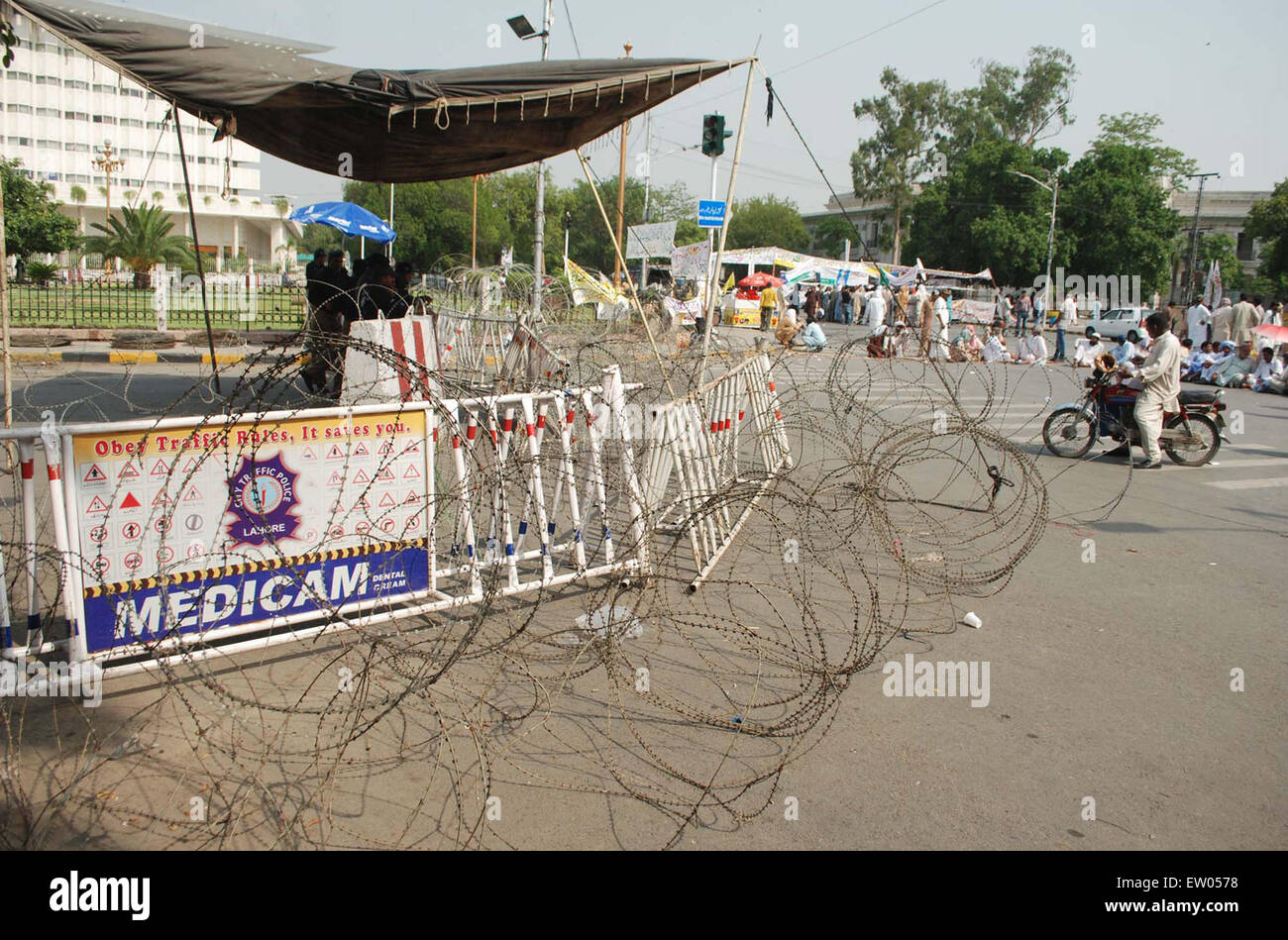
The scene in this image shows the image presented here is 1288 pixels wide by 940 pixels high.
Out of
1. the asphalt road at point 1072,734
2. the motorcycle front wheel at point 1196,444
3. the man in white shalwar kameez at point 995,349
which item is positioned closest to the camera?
the asphalt road at point 1072,734

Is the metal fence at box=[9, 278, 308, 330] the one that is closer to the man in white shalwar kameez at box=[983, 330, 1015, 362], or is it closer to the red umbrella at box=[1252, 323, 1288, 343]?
the man in white shalwar kameez at box=[983, 330, 1015, 362]

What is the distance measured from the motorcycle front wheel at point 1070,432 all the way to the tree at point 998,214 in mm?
45559

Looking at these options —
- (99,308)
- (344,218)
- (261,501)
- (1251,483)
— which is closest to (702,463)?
(261,501)

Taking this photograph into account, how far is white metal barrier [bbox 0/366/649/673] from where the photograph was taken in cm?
418

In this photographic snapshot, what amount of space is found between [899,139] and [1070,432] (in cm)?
5806

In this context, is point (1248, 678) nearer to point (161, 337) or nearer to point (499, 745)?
point (499, 745)

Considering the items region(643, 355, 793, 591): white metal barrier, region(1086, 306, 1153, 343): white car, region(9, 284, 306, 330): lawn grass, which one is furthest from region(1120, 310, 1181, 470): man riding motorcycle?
region(1086, 306, 1153, 343): white car

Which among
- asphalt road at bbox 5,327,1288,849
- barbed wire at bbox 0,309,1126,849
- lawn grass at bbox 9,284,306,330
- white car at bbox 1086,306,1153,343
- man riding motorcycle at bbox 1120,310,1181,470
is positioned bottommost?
asphalt road at bbox 5,327,1288,849

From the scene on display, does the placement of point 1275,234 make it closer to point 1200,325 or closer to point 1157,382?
point 1200,325

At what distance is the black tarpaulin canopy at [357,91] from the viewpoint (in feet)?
20.0

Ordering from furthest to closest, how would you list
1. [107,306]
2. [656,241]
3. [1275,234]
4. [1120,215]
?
1. [1120,215]
2. [1275,234]
3. [656,241]
4. [107,306]

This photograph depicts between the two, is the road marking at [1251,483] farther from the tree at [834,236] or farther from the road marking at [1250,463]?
the tree at [834,236]

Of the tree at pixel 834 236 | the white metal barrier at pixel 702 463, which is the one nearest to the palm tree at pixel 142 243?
the white metal barrier at pixel 702 463

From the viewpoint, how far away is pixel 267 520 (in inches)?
186
